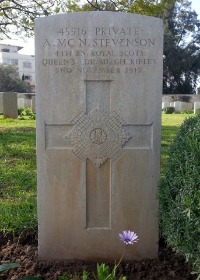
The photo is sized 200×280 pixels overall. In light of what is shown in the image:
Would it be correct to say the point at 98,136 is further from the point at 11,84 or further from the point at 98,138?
the point at 11,84

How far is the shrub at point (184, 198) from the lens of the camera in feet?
7.13

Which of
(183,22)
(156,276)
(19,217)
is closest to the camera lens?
(156,276)

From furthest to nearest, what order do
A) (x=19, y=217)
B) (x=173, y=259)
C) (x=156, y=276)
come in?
(x=19, y=217)
(x=173, y=259)
(x=156, y=276)

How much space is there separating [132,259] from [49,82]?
149cm

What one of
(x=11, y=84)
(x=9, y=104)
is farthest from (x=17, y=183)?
(x=11, y=84)

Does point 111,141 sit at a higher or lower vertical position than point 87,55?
lower

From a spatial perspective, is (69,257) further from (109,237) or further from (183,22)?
(183,22)

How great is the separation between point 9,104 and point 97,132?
12368 millimetres

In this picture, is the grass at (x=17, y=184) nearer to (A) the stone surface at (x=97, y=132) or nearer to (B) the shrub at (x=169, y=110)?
(A) the stone surface at (x=97, y=132)

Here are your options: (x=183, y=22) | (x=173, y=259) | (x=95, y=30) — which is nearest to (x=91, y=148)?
(x=95, y=30)

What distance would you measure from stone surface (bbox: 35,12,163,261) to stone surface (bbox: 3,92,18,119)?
1219 centimetres

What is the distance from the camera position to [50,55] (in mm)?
2734

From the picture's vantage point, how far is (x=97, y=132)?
282 centimetres

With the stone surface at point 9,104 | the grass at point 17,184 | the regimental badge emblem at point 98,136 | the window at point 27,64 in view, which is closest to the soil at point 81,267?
the grass at point 17,184
